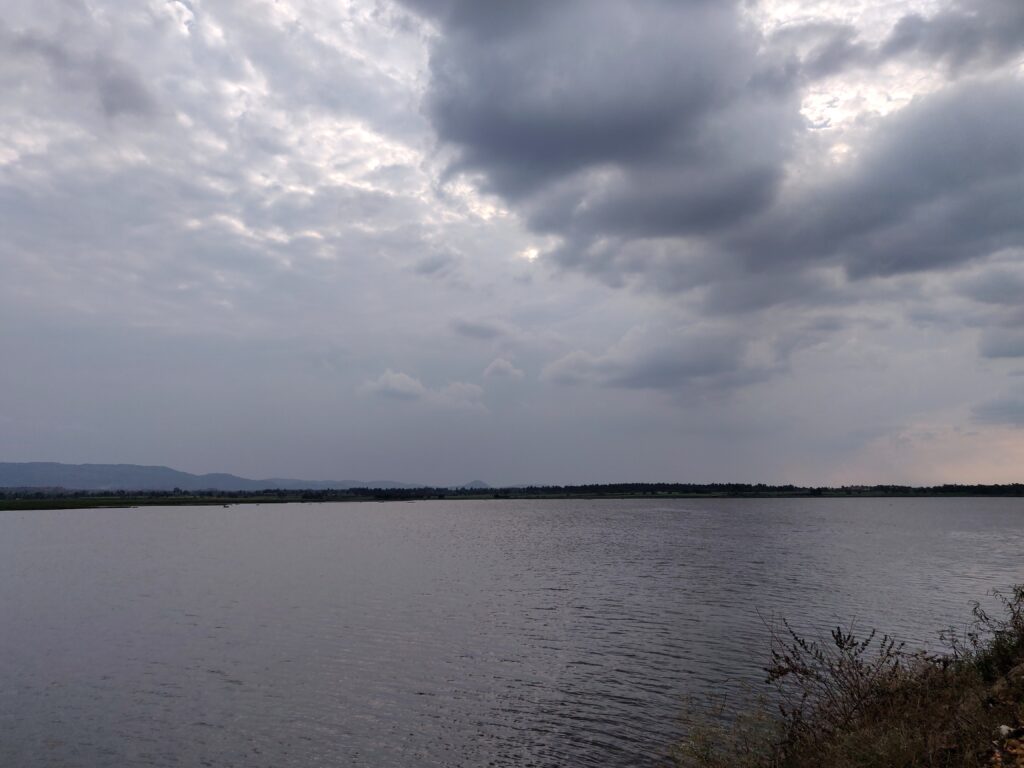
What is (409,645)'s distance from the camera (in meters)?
36.9

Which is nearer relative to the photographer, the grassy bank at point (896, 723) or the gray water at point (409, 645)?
the grassy bank at point (896, 723)

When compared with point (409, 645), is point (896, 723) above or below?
above

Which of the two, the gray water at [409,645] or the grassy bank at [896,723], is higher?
the grassy bank at [896,723]

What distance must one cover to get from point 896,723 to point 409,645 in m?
27.8

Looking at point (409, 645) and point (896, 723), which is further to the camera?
point (409, 645)

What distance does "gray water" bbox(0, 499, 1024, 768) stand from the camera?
23.7 m

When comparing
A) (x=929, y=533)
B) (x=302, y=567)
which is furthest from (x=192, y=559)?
(x=929, y=533)

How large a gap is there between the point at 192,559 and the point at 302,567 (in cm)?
1992

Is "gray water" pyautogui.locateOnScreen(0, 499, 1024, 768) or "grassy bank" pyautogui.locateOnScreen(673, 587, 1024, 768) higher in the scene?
"grassy bank" pyautogui.locateOnScreen(673, 587, 1024, 768)

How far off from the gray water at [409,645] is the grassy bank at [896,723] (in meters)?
4.02

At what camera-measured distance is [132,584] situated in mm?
60969

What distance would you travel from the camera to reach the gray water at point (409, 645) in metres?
23.7

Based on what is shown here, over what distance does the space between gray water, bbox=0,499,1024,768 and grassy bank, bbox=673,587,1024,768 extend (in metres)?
4.02

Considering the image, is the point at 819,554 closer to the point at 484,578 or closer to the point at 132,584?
the point at 484,578
